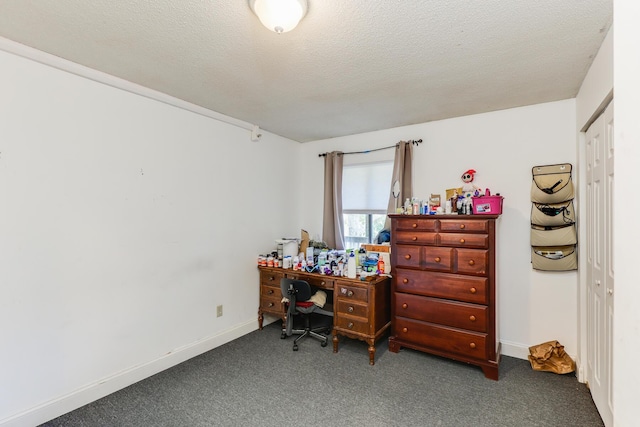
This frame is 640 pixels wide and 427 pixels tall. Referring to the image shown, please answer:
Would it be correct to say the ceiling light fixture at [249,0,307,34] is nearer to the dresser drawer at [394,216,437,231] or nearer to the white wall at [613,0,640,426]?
the white wall at [613,0,640,426]

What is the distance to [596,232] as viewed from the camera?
2113mm

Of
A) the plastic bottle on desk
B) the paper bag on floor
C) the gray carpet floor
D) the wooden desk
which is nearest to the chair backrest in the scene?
the wooden desk

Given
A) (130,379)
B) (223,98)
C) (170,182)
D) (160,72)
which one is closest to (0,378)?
(130,379)

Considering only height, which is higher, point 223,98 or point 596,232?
point 223,98

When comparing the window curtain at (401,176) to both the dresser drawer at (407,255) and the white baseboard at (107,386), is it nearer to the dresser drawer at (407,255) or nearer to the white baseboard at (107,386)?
the dresser drawer at (407,255)

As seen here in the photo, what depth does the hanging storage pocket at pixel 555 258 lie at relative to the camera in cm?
259

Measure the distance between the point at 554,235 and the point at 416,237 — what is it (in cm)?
117

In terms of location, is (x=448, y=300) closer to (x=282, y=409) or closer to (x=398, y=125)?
(x=282, y=409)

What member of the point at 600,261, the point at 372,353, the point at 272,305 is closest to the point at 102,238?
the point at 272,305

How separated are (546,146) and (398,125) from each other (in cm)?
146

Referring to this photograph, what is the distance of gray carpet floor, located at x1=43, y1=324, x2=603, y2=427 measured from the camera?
2004mm

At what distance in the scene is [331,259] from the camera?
332 cm

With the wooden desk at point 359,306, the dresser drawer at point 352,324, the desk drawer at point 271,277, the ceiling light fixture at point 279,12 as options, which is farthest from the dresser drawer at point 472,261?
the ceiling light fixture at point 279,12

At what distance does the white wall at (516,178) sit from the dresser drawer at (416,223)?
609 millimetres
